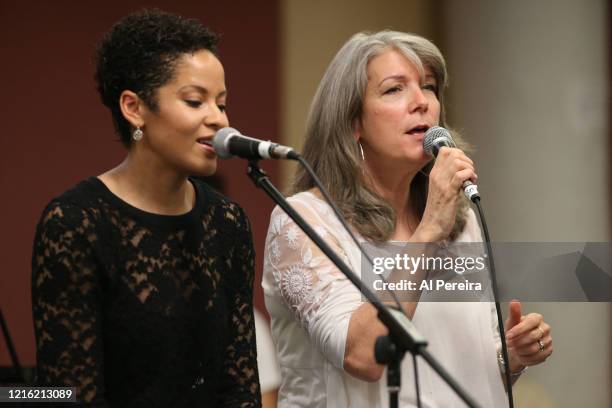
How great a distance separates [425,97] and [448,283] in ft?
1.60

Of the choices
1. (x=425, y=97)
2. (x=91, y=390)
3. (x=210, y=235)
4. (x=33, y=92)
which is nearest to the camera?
(x=91, y=390)

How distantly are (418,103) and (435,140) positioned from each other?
0.14 meters

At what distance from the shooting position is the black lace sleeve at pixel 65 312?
195 cm

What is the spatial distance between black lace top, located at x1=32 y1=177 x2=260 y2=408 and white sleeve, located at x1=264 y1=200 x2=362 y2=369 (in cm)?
16

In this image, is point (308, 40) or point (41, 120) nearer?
point (41, 120)

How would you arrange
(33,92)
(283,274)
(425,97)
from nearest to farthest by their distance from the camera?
(283,274) < (425,97) < (33,92)

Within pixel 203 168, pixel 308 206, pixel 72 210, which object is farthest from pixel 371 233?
pixel 72 210

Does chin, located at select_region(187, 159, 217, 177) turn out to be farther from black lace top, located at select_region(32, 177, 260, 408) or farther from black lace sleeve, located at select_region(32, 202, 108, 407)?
black lace sleeve, located at select_region(32, 202, 108, 407)

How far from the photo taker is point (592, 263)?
2318mm

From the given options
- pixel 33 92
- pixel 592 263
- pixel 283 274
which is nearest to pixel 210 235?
pixel 283 274

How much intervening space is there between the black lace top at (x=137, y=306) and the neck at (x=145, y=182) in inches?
1.2

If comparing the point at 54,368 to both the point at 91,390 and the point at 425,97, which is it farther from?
the point at 425,97

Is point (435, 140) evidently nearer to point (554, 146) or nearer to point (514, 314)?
point (514, 314)

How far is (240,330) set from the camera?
7.38 feet
